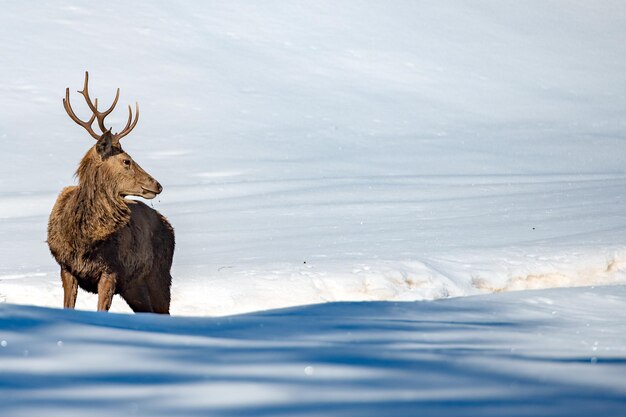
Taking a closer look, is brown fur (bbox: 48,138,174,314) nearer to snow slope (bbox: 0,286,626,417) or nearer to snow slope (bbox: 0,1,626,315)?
snow slope (bbox: 0,1,626,315)

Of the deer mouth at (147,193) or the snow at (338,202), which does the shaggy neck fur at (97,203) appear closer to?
the deer mouth at (147,193)

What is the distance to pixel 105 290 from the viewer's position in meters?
7.73

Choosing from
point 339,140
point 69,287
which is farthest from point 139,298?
point 339,140

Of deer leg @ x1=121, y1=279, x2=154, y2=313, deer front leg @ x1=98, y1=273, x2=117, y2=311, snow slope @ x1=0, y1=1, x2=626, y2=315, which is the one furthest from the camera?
snow slope @ x1=0, y1=1, x2=626, y2=315

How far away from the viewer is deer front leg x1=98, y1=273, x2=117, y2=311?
25.2ft

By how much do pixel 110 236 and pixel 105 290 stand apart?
370 mm

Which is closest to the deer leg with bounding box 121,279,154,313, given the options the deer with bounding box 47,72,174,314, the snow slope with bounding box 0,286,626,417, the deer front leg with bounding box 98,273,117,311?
the deer with bounding box 47,72,174,314

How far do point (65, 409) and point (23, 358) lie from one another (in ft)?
2.31

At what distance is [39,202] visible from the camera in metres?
17.0

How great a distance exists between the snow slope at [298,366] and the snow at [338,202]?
0.05ft

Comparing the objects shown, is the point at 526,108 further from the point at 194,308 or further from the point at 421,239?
the point at 194,308

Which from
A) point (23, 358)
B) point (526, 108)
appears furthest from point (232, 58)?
point (23, 358)

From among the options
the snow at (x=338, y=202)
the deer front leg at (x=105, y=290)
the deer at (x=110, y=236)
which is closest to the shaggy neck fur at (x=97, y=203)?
the deer at (x=110, y=236)

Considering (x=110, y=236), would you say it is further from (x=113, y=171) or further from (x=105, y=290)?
(x=113, y=171)
